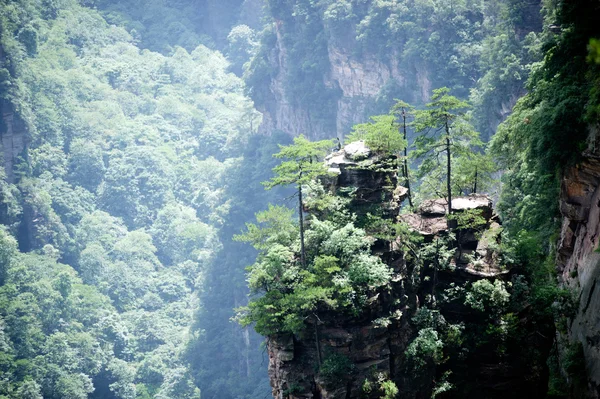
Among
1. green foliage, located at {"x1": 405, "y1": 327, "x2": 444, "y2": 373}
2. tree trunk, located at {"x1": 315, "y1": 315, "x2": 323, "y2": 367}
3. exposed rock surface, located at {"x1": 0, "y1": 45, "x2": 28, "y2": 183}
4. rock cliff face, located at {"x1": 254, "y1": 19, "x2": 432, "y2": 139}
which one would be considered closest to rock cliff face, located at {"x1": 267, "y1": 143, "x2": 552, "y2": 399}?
tree trunk, located at {"x1": 315, "y1": 315, "x2": 323, "y2": 367}

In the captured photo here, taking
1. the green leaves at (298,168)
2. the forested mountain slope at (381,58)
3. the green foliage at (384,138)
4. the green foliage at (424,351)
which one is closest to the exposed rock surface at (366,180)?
the green foliage at (384,138)

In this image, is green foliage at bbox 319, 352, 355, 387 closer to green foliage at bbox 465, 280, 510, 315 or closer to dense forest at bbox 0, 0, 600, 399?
dense forest at bbox 0, 0, 600, 399

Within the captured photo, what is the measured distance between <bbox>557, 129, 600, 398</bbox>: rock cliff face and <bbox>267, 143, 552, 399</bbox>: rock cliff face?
12.2 ft

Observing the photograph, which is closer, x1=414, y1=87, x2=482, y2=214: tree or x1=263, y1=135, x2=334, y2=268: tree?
x1=263, y1=135, x2=334, y2=268: tree

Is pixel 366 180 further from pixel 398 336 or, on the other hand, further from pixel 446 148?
pixel 398 336

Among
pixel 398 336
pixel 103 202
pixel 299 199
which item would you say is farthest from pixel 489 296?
pixel 103 202

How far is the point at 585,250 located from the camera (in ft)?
72.0

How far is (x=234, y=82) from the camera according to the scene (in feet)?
449

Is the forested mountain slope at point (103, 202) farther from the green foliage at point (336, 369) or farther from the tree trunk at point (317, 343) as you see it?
the green foliage at point (336, 369)

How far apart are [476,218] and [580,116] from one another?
630cm

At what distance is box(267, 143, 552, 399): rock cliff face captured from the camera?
85.1 feet

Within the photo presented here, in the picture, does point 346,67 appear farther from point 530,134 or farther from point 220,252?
point 530,134

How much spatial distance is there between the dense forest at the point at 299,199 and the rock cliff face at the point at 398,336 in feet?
0.29

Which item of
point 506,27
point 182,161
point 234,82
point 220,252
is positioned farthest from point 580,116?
point 234,82
